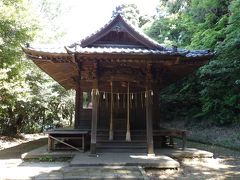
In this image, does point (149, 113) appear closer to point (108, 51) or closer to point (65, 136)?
point (108, 51)

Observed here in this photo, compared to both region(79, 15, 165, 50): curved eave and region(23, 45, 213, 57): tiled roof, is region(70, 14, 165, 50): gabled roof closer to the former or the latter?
region(79, 15, 165, 50): curved eave

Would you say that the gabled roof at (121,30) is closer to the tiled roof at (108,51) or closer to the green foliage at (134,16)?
the tiled roof at (108,51)

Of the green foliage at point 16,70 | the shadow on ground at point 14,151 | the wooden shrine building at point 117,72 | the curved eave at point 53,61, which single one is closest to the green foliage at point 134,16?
the green foliage at point 16,70

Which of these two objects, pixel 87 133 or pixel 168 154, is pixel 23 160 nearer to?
pixel 87 133

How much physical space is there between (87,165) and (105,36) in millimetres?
5367

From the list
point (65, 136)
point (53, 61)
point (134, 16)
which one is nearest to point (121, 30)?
point (53, 61)

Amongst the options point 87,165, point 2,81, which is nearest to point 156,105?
point 87,165

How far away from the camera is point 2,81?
13.1 meters

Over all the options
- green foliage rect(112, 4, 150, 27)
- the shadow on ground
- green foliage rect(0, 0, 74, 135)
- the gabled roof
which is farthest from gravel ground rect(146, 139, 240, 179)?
green foliage rect(112, 4, 150, 27)

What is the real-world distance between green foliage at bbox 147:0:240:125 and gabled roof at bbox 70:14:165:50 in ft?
15.6

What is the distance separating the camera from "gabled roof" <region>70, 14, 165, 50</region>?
36.7ft

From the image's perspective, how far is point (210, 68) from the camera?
16.1 meters

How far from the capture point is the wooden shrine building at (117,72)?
930cm

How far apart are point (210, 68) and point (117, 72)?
25.7ft
